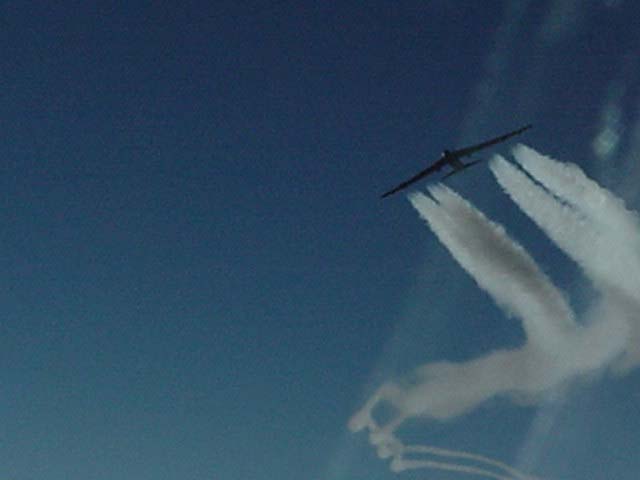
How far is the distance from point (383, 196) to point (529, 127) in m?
27.1

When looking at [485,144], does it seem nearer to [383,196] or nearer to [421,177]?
[421,177]

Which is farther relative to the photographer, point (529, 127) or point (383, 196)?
point (383, 196)

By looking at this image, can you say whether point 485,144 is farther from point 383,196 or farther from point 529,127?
point 383,196

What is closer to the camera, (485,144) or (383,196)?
(485,144)

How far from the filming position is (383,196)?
129m

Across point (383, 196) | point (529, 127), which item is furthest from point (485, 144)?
point (383, 196)

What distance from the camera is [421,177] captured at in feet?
410

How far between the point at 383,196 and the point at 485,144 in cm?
1970

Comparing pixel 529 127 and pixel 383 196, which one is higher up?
pixel 383 196

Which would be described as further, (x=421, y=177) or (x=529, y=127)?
(x=421, y=177)

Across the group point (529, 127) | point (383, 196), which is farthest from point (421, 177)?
point (529, 127)

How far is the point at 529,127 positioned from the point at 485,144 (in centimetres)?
741

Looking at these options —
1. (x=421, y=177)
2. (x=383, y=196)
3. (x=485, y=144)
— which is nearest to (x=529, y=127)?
(x=485, y=144)

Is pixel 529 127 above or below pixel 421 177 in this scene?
below
